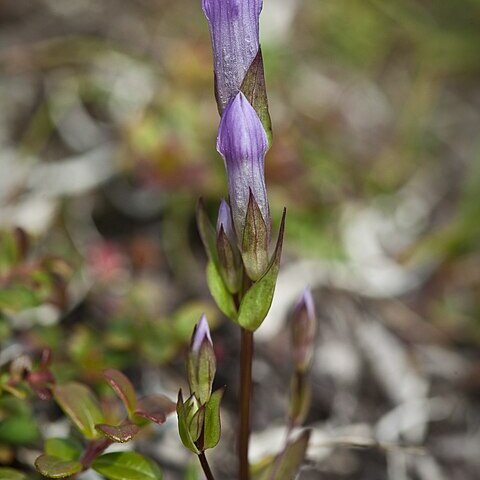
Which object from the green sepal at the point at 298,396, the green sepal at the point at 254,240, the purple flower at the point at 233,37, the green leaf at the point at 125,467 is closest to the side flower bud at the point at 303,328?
the green sepal at the point at 298,396

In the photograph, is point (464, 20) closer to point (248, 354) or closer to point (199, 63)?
point (199, 63)

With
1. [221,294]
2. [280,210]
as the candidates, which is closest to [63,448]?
[221,294]

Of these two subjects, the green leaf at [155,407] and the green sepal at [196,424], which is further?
the green leaf at [155,407]

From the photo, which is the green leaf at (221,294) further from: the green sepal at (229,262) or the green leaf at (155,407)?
the green leaf at (155,407)

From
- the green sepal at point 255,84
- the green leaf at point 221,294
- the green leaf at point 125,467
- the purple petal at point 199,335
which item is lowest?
the green leaf at point 125,467

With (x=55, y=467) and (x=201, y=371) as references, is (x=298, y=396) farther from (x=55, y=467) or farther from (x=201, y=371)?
(x=55, y=467)
